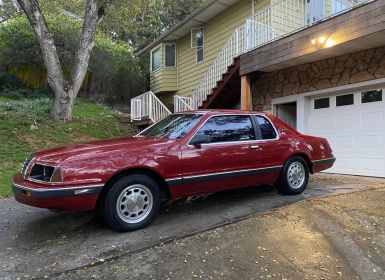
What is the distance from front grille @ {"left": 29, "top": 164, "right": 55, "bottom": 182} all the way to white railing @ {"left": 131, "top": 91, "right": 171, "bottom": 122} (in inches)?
367

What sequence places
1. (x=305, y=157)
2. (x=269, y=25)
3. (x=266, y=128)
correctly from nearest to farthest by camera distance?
(x=266, y=128) < (x=305, y=157) < (x=269, y=25)

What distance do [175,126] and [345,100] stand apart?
5.78 meters

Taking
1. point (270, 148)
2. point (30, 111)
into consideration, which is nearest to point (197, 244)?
point (270, 148)

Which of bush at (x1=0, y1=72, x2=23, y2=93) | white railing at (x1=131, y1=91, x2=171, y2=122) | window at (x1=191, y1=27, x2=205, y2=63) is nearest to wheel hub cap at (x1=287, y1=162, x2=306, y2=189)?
white railing at (x1=131, y1=91, x2=171, y2=122)

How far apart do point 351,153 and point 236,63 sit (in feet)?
13.6

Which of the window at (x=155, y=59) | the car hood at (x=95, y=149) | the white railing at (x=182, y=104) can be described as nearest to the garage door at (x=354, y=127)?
the white railing at (x=182, y=104)

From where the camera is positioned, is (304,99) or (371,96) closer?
(371,96)

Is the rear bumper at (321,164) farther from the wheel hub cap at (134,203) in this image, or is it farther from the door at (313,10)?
the door at (313,10)

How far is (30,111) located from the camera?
13.4m

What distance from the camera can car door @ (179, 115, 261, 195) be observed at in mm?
5137

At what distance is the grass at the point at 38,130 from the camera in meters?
9.53

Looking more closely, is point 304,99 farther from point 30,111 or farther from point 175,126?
point 30,111

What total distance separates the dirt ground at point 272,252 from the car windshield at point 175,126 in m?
1.44

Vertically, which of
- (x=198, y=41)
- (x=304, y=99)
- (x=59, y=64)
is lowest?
(x=304, y=99)
